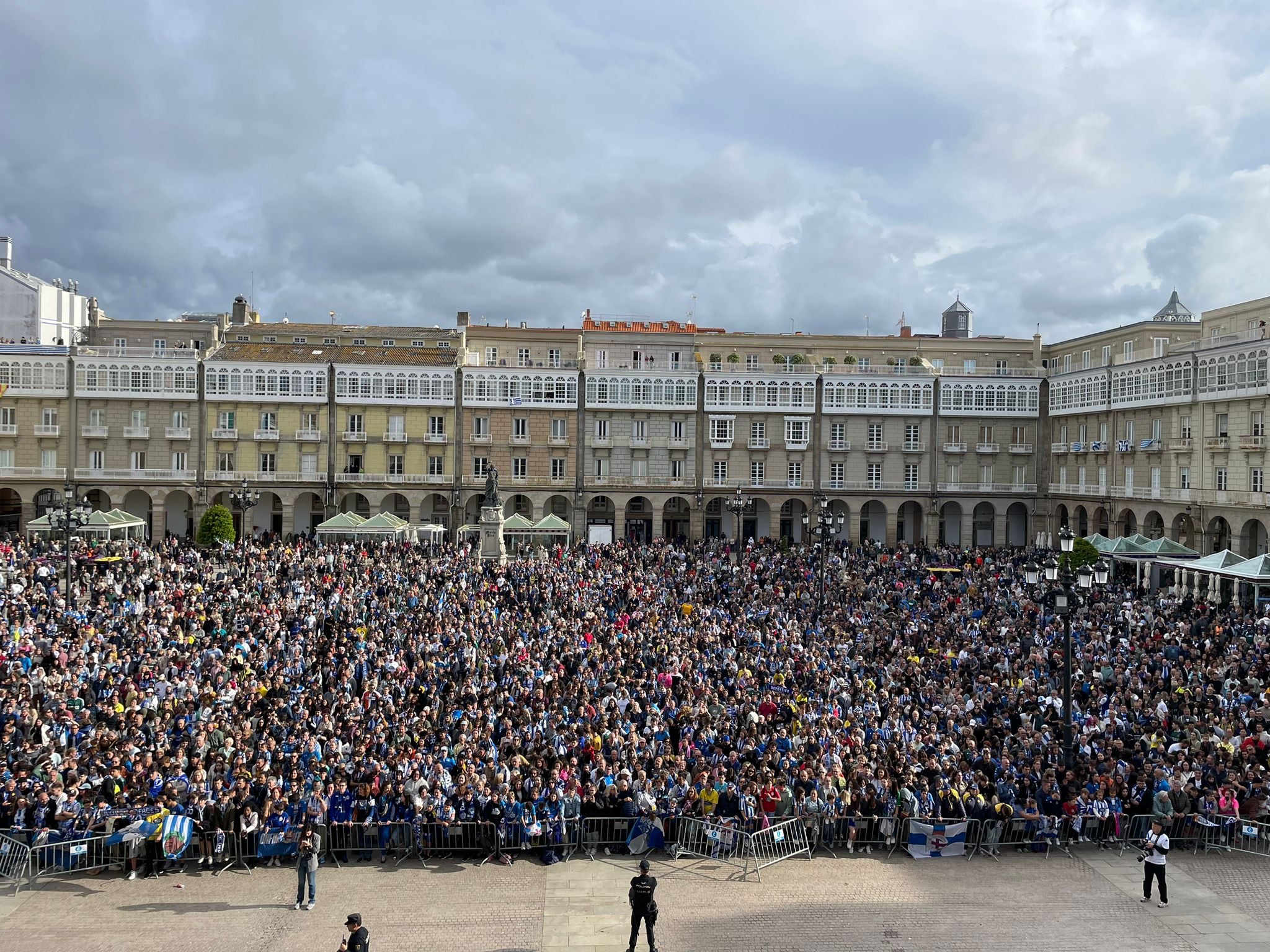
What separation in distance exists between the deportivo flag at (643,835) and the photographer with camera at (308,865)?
15.7 ft

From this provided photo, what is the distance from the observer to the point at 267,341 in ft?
201

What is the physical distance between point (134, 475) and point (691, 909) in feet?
156

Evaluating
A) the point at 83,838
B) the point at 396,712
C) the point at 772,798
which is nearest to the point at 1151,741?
the point at 772,798

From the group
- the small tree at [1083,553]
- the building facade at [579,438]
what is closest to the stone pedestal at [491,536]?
the building facade at [579,438]

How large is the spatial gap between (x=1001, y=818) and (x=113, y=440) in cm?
5028

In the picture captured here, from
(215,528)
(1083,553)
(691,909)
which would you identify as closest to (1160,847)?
(691,909)

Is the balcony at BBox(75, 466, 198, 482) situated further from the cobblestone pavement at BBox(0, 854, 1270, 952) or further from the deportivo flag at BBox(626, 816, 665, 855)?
the deportivo flag at BBox(626, 816, 665, 855)

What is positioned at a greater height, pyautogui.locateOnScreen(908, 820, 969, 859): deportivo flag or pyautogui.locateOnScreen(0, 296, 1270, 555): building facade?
pyautogui.locateOnScreen(0, 296, 1270, 555): building facade

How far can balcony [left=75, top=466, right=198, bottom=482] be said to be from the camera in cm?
5091

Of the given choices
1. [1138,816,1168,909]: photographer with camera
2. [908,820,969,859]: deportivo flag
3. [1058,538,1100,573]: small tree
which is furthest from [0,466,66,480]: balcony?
[1138,816,1168,909]: photographer with camera

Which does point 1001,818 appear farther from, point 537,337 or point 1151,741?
point 537,337

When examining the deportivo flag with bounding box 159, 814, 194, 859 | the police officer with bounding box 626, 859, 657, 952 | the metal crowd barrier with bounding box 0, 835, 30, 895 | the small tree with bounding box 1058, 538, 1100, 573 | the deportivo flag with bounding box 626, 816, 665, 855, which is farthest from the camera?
the small tree with bounding box 1058, 538, 1100, 573

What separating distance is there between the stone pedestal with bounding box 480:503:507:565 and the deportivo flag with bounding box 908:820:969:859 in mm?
24430

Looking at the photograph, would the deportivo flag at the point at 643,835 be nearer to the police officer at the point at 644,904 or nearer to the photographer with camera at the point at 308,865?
the police officer at the point at 644,904
